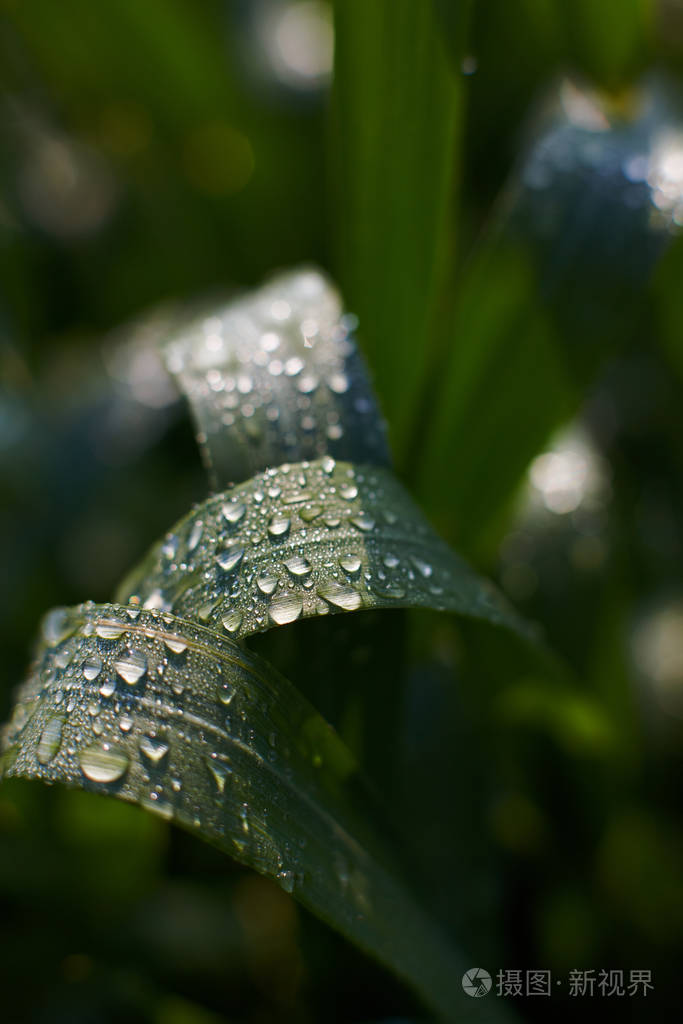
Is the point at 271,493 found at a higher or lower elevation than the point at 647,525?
lower

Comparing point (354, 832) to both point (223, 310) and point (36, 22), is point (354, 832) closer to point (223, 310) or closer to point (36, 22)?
point (223, 310)

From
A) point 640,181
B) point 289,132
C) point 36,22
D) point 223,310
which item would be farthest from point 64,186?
point 640,181

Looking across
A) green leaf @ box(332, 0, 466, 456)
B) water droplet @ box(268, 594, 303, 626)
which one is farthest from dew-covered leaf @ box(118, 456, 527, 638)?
green leaf @ box(332, 0, 466, 456)

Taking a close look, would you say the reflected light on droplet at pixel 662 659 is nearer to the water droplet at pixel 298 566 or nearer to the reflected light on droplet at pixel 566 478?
the reflected light on droplet at pixel 566 478

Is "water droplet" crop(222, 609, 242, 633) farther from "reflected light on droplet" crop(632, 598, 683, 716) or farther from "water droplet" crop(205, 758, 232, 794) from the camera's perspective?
"reflected light on droplet" crop(632, 598, 683, 716)

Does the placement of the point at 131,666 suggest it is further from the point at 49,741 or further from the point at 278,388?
the point at 278,388

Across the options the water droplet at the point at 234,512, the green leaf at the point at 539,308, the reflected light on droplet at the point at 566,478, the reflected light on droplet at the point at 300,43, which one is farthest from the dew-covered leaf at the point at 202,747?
the reflected light on droplet at the point at 300,43
